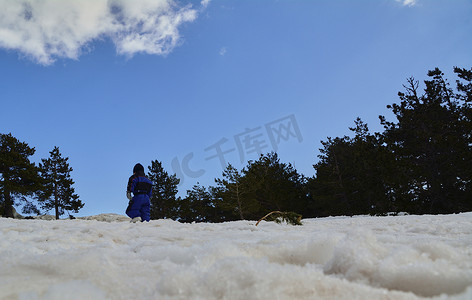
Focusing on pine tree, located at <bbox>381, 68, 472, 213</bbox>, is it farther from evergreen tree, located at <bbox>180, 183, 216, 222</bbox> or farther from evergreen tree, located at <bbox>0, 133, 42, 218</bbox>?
evergreen tree, located at <bbox>0, 133, 42, 218</bbox>

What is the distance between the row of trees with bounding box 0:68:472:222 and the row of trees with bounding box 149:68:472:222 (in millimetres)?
58

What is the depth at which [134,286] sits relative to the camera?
46.3 inches

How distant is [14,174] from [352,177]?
108ft

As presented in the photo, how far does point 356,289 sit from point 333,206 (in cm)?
2936

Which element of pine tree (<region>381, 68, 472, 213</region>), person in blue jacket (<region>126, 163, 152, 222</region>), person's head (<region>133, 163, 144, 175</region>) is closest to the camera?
person in blue jacket (<region>126, 163, 152, 222</region>)

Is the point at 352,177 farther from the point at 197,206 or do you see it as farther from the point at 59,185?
the point at 59,185

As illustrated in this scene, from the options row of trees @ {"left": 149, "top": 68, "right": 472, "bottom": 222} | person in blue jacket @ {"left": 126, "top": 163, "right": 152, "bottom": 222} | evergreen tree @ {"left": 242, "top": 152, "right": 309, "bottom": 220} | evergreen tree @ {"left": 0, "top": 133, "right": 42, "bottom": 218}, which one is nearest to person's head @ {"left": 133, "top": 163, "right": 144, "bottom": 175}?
person in blue jacket @ {"left": 126, "top": 163, "right": 152, "bottom": 222}

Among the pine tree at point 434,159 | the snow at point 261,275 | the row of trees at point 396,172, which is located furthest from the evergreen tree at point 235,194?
the snow at point 261,275

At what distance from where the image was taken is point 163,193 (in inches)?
1497

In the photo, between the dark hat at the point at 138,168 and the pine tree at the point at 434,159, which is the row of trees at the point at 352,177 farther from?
the dark hat at the point at 138,168

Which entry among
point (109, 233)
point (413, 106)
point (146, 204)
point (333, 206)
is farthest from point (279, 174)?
point (109, 233)

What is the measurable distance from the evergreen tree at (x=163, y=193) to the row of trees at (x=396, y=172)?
7.04 m

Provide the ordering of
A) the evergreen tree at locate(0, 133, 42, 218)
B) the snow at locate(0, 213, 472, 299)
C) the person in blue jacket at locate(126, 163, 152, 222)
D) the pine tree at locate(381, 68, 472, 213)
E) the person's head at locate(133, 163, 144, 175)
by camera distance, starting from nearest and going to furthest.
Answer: the snow at locate(0, 213, 472, 299)
the person in blue jacket at locate(126, 163, 152, 222)
the person's head at locate(133, 163, 144, 175)
the pine tree at locate(381, 68, 472, 213)
the evergreen tree at locate(0, 133, 42, 218)

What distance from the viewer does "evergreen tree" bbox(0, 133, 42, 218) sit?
28656 mm
